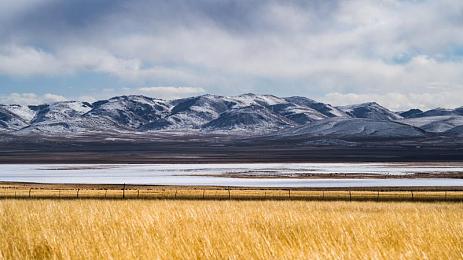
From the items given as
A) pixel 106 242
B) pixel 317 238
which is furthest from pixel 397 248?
pixel 106 242

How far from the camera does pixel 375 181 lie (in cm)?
8506

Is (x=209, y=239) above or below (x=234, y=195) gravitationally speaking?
above

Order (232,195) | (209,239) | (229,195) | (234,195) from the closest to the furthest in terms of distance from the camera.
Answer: (209,239) → (229,195) → (234,195) → (232,195)

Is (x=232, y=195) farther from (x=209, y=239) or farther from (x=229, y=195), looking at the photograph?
(x=209, y=239)

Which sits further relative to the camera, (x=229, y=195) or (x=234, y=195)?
(x=234, y=195)

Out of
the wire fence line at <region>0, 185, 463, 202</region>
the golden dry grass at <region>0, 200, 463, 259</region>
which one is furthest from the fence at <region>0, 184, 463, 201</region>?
the golden dry grass at <region>0, 200, 463, 259</region>

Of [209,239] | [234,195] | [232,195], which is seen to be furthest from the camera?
[232,195]

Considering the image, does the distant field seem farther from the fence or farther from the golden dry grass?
the golden dry grass

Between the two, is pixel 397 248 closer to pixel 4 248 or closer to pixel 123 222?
pixel 123 222

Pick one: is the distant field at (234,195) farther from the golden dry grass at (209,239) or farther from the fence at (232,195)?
the golden dry grass at (209,239)

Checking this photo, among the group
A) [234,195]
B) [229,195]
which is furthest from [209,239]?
[234,195]

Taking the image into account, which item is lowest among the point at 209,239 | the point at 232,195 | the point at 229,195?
the point at 232,195

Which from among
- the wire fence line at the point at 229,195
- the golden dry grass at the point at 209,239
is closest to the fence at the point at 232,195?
the wire fence line at the point at 229,195

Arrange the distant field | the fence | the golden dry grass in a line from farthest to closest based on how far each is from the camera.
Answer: the fence → the distant field → the golden dry grass
